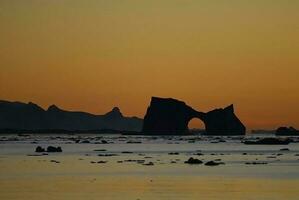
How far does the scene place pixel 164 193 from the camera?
34.4 metres

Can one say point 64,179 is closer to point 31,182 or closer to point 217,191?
point 31,182

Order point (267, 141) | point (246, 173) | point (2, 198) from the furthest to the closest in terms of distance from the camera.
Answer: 1. point (267, 141)
2. point (246, 173)
3. point (2, 198)

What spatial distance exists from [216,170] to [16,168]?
15.2m

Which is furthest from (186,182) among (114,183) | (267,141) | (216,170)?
(267,141)

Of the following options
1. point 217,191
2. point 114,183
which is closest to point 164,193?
point 217,191

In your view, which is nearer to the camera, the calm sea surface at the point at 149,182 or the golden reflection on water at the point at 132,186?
the golden reflection on water at the point at 132,186

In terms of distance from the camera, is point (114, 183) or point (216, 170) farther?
point (216, 170)

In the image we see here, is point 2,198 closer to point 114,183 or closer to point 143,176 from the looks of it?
point 114,183

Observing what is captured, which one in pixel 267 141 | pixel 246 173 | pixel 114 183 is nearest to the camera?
pixel 114 183

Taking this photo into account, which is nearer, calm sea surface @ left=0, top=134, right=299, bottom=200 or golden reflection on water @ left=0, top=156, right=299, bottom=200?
golden reflection on water @ left=0, top=156, right=299, bottom=200

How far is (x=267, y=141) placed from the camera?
12375cm

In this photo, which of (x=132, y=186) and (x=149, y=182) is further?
(x=149, y=182)

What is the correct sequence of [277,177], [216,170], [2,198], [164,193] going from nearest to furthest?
[2,198]
[164,193]
[277,177]
[216,170]

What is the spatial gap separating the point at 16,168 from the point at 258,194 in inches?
1010
